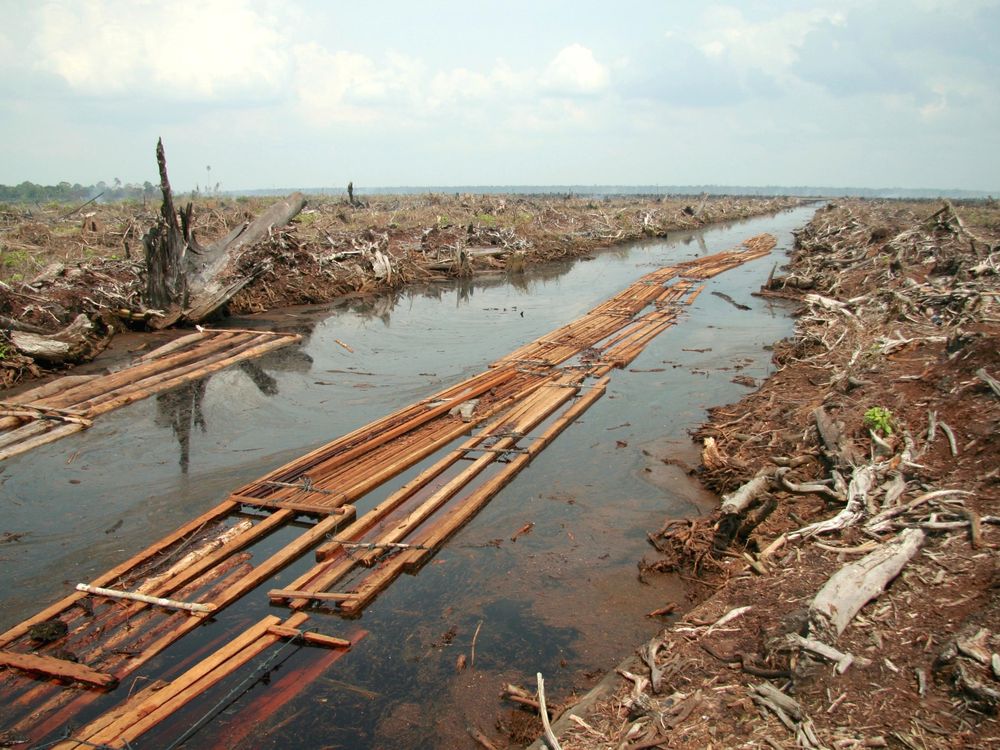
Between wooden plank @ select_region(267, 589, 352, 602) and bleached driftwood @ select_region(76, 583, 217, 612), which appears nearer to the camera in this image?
bleached driftwood @ select_region(76, 583, 217, 612)

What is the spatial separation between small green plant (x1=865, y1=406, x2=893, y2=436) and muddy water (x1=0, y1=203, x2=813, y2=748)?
172 centimetres

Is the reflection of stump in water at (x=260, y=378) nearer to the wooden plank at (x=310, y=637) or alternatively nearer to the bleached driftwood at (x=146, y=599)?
the bleached driftwood at (x=146, y=599)

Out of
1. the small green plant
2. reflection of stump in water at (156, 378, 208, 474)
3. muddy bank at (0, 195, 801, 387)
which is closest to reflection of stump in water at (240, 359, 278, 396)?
reflection of stump in water at (156, 378, 208, 474)

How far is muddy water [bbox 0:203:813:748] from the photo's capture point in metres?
3.88

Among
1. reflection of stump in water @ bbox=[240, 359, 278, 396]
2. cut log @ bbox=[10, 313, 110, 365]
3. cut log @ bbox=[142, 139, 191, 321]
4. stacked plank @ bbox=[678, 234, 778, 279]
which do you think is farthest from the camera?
stacked plank @ bbox=[678, 234, 778, 279]

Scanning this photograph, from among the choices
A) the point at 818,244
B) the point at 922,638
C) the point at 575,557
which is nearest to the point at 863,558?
the point at 922,638

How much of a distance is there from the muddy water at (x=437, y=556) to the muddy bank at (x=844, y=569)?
629 mm

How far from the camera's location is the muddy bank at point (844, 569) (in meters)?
2.92

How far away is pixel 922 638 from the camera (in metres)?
3.24

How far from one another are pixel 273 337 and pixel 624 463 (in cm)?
792

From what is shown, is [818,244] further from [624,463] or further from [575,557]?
[575,557]

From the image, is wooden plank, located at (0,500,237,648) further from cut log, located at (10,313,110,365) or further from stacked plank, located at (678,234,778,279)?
stacked plank, located at (678,234,778,279)

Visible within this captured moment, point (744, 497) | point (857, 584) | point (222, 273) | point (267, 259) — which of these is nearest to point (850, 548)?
point (857, 584)

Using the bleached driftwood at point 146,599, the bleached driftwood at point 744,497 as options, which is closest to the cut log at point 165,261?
the bleached driftwood at point 146,599
